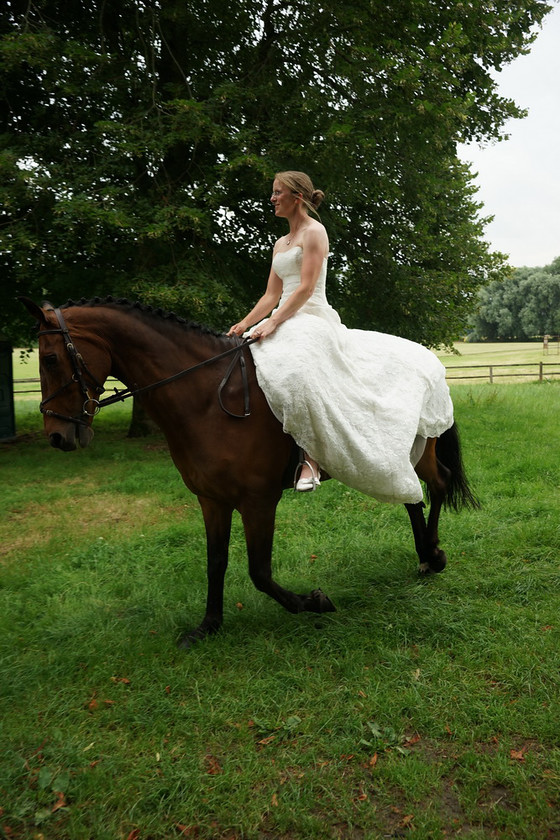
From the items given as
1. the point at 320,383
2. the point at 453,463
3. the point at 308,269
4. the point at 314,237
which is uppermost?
the point at 314,237

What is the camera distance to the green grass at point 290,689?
2.51 metres

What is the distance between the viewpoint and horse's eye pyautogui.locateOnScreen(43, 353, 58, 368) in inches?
127

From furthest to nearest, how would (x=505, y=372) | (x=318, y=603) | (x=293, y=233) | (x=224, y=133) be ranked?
(x=505, y=372) < (x=224, y=133) < (x=318, y=603) < (x=293, y=233)

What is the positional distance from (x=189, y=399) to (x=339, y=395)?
1.00m

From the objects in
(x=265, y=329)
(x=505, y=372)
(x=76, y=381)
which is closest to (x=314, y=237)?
(x=265, y=329)

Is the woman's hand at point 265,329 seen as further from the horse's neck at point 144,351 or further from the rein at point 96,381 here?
the horse's neck at point 144,351

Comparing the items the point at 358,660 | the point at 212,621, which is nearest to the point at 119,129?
the point at 212,621

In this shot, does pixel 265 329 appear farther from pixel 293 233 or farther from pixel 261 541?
pixel 261 541

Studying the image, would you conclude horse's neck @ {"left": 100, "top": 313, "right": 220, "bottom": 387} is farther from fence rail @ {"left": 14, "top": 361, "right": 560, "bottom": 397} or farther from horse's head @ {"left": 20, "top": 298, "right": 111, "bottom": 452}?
fence rail @ {"left": 14, "top": 361, "right": 560, "bottom": 397}

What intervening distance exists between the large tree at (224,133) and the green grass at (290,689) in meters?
5.18

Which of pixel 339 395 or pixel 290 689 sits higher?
pixel 339 395

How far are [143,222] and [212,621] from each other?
7356mm

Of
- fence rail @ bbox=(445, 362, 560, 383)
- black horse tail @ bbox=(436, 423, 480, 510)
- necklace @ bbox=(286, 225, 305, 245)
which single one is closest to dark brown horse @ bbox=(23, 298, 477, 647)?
necklace @ bbox=(286, 225, 305, 245)

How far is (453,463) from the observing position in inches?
Result: 207
